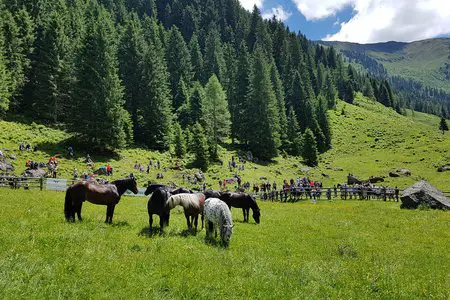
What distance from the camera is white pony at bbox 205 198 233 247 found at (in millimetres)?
14508

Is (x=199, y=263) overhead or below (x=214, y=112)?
below

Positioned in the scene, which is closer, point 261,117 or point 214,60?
point 261,117

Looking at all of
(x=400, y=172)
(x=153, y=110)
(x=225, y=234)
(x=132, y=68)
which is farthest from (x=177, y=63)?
(x=225, y=234)

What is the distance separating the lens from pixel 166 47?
112 meters

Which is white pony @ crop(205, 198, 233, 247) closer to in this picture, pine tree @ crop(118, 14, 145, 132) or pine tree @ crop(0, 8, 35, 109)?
pine tree @ crop(118, 14, 145, 132)

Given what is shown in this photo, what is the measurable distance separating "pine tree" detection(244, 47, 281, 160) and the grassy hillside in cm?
441

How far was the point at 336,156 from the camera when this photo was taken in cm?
9925

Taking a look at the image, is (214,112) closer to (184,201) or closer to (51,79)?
(51,79)

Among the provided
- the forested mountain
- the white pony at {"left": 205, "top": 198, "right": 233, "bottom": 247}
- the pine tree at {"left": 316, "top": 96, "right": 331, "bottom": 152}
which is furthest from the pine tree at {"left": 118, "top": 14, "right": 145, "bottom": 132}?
the pine tree at {"left": 316, "top": 96, "right": 331, "bottom": 152}

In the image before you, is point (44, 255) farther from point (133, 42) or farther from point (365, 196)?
point (133, 42)

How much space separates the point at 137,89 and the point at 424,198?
59.0 meters

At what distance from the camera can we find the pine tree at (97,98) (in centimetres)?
5653

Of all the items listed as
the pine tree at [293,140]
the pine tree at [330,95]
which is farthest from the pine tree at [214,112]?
the pine tree at [330,95]

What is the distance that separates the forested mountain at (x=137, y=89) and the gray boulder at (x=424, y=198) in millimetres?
36872
